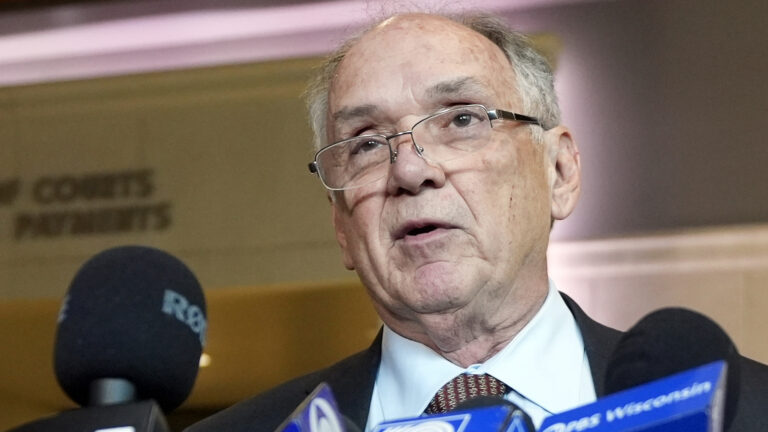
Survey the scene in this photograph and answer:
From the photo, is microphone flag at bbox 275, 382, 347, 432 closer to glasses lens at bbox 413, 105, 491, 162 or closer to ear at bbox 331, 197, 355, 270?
glasses lens at bbox 413, 105, 491, 162

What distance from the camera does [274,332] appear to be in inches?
158

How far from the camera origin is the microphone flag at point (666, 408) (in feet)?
→ 3.15

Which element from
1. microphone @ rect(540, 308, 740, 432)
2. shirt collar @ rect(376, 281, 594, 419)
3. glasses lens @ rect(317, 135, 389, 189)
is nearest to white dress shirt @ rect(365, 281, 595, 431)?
shirt collar @ rect(376, 281, 594, 419)

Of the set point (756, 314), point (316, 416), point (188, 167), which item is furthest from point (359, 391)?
point (188, 167)

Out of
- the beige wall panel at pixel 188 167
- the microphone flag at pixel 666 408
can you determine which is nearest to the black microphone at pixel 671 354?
the microphone flag at pixel 666 408

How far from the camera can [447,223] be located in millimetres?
1846

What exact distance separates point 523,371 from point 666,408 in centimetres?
92

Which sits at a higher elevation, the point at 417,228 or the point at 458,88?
the point at 458,88

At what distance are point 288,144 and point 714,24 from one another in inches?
56.1

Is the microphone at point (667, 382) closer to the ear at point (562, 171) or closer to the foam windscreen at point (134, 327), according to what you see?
the foam windscreen at point (134, 327)

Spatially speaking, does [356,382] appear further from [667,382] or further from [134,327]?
[667,382]

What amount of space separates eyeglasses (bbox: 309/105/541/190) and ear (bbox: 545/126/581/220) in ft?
0.26

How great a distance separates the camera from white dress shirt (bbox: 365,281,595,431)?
73.6 inches

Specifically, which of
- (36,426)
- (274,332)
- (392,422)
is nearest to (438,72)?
(392,422)
